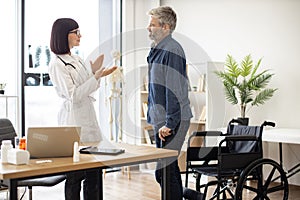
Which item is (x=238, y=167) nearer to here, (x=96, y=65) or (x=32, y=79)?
(x=96, y=65)

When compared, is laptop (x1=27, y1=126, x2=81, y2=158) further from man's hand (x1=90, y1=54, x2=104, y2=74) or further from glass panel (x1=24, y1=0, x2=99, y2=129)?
glass panel (x1=24, y1=0, x2=99, y2=129)

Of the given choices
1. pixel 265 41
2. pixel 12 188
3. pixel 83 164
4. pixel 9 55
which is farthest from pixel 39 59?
pixel 12 188

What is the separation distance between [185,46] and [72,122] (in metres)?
3.61

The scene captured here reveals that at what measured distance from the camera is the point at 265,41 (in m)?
5.05

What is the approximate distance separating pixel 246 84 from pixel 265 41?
2.15 ft

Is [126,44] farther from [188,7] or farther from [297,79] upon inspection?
[297,79]

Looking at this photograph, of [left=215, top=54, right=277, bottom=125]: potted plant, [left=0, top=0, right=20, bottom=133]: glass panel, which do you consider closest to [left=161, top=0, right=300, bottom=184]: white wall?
[left=215, top=54, right=277, bottom=125]: potted plant

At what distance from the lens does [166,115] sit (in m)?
2.70

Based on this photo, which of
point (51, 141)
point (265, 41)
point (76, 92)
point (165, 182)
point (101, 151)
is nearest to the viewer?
point (51, 141)

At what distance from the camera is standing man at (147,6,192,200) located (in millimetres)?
2656

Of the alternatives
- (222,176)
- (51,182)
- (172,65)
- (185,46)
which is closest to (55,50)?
(172,65)

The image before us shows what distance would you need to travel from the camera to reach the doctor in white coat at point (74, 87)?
8.36ft

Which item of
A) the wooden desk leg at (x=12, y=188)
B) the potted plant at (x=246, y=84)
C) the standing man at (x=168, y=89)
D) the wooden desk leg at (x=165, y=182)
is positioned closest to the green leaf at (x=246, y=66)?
the potted plant at (x=246, y=84)

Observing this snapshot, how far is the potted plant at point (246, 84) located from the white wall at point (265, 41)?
0.14 meters
